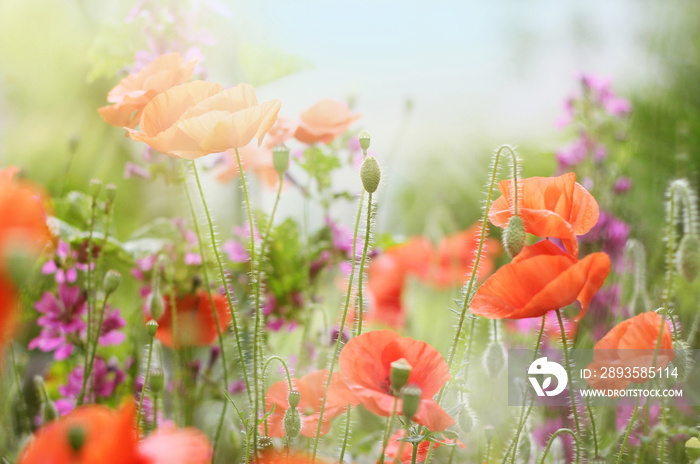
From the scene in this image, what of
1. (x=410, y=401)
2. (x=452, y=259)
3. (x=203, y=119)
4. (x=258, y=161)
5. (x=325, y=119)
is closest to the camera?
(x=410, y=401)

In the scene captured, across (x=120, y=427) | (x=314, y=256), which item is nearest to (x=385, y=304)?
(x=314, y=256)

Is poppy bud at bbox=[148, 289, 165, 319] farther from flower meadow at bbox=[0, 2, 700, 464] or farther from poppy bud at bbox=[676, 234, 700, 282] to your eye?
poppy bud at bbox=[676, 234, 700, 282]

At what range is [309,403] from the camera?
0.58m

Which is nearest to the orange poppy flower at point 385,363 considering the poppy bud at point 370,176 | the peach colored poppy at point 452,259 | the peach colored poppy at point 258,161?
the poppy bud at point 370,176

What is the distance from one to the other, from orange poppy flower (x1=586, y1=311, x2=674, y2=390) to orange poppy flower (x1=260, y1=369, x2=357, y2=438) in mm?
217

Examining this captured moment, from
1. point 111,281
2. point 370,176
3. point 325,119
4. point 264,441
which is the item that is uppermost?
point 325,119

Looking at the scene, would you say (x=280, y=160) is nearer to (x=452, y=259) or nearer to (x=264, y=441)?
(x=264, y=441)

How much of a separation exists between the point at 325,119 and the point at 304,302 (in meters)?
0.34

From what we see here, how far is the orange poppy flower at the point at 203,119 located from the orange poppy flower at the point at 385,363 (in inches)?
7.1

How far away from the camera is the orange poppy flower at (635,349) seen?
0.48 meters

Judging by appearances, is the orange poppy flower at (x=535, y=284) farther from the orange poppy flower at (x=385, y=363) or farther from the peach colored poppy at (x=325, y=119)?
the peach colored poppy at (x=325, y=119)

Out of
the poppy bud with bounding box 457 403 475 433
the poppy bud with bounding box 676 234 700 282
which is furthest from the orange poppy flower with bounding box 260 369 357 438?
the poppy bud with bounding box 676 234 700 282

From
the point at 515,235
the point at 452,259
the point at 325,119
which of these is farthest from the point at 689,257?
the point at 452,259

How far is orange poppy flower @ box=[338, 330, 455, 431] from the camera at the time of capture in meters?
0.44
